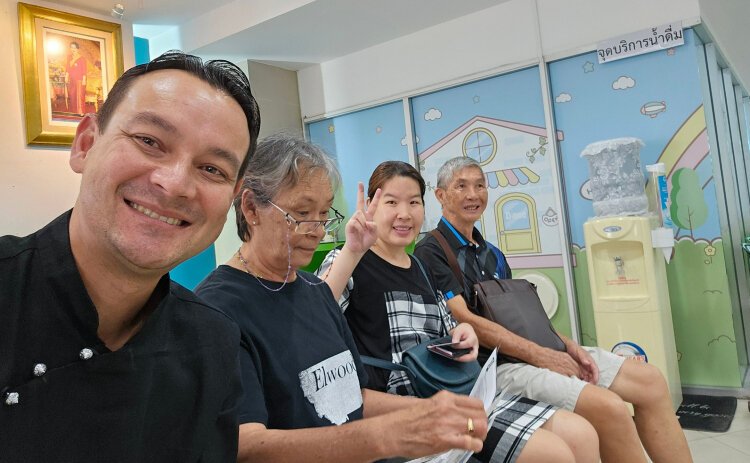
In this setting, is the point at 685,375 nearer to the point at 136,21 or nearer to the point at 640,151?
the point at 640,151

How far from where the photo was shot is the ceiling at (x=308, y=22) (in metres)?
3.75

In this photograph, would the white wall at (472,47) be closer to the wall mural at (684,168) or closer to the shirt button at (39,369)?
the wall mural at (684,168)

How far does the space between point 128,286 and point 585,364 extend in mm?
1833

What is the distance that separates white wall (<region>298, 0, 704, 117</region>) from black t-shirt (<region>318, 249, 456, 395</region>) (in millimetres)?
2656

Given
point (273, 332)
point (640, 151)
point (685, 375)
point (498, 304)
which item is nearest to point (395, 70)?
point (640, 151)

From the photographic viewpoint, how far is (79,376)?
74cm

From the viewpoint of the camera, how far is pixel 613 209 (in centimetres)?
332

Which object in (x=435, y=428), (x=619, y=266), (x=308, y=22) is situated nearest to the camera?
(x=435, y=428)

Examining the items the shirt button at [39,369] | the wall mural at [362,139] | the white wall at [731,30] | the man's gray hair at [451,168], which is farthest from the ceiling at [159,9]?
the white wall at [731,30]

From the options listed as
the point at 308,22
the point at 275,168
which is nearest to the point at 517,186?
the point at 308,22

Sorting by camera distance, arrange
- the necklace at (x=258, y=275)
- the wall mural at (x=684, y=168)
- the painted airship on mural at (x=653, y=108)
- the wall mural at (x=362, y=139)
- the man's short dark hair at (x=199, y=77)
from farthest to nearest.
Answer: the wall mural at (x=362, y=139) → the painted airship on mural at (x=653, y=108) → the wall mural at (x=684, y=168) → the necklace at (x=258, y=275) → the man's short dark hair at (x=199, y=77)

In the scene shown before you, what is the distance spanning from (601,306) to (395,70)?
2564mm

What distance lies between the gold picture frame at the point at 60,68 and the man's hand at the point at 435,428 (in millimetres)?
2623

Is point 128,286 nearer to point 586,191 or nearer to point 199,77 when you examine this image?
point 199,77
